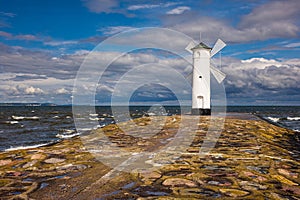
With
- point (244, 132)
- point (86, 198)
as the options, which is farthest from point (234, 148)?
A: point (86, 198)

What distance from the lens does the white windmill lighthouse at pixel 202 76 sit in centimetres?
1962

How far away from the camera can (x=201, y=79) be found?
65.0 ft

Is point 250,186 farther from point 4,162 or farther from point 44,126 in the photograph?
point 44,126

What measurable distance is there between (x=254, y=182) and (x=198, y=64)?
14928 millimetres

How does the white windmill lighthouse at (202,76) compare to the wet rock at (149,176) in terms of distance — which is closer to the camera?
the wet rock at (149,176)

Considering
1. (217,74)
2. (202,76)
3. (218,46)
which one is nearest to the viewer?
(202,76)

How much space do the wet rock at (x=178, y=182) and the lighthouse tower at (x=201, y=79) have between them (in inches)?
587

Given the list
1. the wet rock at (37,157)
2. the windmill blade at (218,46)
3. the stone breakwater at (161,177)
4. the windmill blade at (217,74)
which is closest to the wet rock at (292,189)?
the stone breakwater at (161,177)

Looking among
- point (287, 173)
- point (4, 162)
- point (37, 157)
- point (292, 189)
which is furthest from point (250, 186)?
point (4, 162)

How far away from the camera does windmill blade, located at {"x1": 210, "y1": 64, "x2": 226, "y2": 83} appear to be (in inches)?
803

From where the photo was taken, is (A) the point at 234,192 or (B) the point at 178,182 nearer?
(A) the point at 234,192

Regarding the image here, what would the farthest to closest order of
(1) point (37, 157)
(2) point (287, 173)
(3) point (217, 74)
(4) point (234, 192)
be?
1. (3) point (217, 74)
2. (1) point (37, 157)
3. (2) point (287, 173)
4. (4) point (234, 192)

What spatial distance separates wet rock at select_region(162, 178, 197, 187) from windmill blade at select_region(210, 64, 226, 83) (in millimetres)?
15700

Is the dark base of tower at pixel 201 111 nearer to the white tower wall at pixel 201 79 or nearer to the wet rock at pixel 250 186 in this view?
the white tower wall at pixel 201 79
